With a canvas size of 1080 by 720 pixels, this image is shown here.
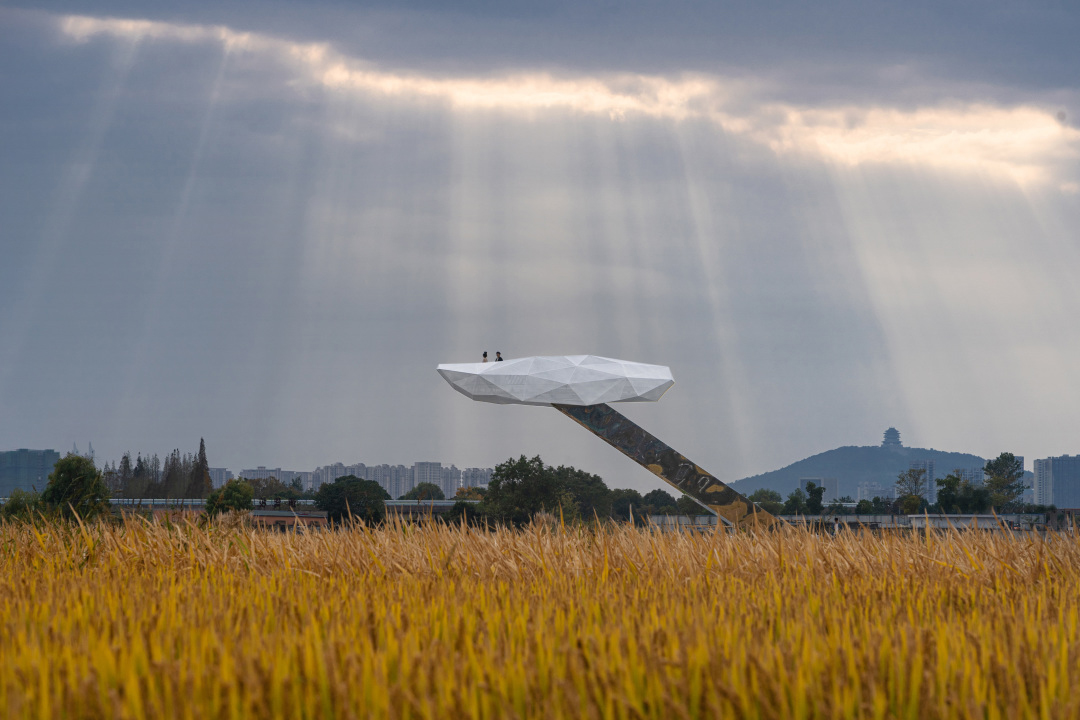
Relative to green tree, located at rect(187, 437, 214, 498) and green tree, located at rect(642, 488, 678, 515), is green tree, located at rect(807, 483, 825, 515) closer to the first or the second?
green tree, located at rect(642, 488, 678, 515)

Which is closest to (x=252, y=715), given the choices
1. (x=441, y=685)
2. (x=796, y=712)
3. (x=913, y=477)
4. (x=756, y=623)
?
(x=441, y=685)

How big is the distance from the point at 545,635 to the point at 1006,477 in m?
92.1

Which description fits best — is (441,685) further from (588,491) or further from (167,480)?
(167,480)

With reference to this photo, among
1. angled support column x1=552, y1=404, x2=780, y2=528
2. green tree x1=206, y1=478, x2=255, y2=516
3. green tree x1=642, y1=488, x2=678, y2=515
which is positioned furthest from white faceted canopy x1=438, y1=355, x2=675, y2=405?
green tree x1=642, y1=488, x2=678, y2=515

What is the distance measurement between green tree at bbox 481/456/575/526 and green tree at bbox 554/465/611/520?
366 inches

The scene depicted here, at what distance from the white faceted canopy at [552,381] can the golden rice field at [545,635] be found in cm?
1598

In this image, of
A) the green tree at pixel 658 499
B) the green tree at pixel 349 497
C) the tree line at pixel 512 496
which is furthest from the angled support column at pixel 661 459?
the green tree at pixel 658 499

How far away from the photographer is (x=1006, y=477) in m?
84.6

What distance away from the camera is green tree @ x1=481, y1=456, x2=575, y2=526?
52.8 metres

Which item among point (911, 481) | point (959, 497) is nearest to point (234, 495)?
point (959, 497)

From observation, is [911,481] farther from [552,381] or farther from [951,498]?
[552,381]

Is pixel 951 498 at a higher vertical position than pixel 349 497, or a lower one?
lower

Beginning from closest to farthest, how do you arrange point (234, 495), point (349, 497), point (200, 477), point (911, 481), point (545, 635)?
point (545, 635), point (349, 497), point (234, 495), point (911, 481), point (200, 477)

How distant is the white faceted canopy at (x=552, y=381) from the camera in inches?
984
